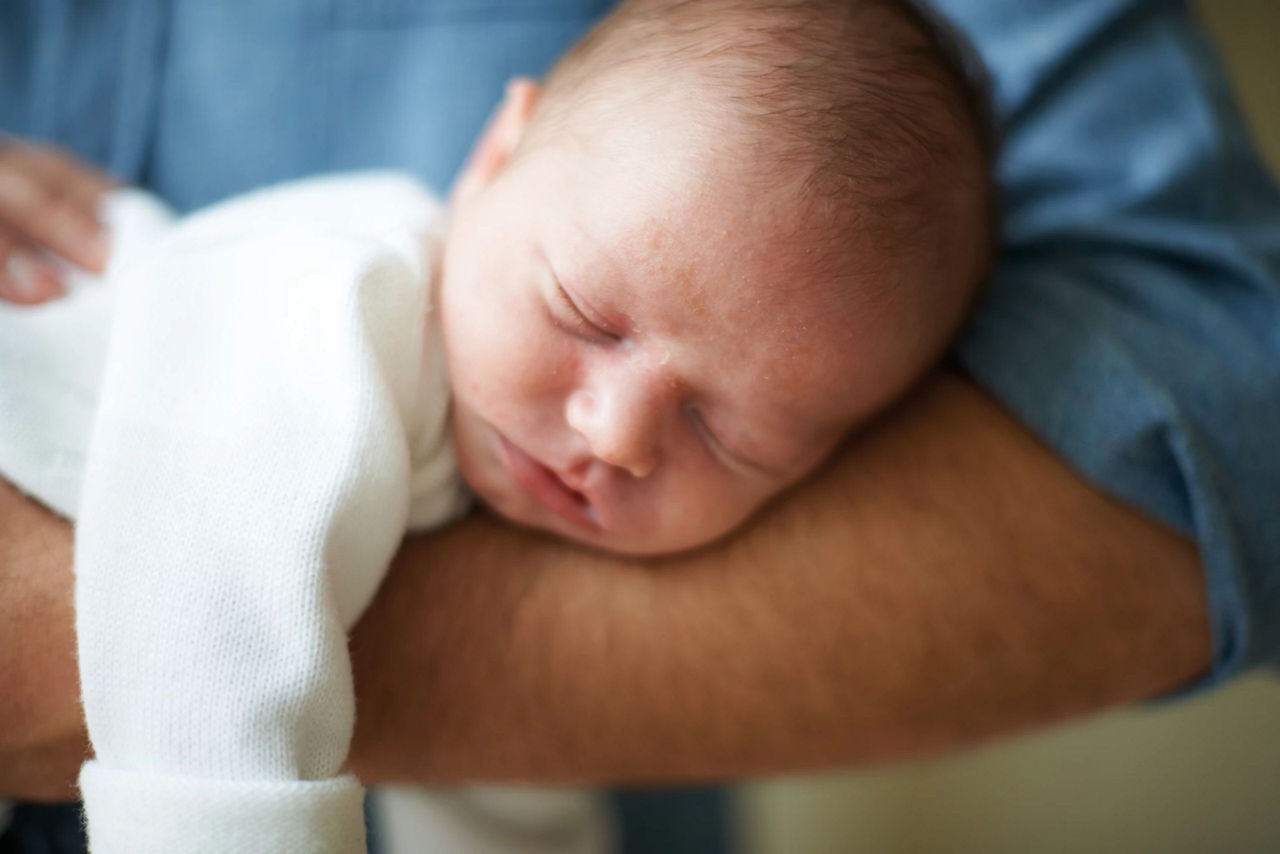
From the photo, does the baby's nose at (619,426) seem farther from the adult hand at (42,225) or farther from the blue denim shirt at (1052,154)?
the adult hand at (42,225)

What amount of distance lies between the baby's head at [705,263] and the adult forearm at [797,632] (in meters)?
0.05

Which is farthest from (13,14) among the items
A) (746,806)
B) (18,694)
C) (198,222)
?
(746,806)

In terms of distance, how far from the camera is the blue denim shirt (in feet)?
2.62

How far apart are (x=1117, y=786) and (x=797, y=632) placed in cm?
136

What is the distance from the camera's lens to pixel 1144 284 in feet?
2.92

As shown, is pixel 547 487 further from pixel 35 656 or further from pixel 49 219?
pixel 49 219

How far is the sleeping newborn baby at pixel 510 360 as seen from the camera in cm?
58

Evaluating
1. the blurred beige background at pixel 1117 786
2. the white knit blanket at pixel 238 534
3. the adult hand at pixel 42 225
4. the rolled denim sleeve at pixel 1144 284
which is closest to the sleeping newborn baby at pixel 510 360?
the white knit blanket at pixel 238 534

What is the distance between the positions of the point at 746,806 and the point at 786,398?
1.43 m

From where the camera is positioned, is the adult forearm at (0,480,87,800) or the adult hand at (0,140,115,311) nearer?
the adult forearm at (0,480,87,800)

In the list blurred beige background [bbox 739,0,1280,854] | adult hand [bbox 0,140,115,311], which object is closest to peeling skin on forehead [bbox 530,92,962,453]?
adult hand [bbox 0,140,115,311]

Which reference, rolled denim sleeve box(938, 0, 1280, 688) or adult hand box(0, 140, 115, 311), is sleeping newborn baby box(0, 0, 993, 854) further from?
adult hand box(0, 140, 115, 311)

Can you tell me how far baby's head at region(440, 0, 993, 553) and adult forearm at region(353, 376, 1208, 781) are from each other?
0.05m

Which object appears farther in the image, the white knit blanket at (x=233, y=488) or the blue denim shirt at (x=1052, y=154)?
the blue denim shirt at (x=1052, y=154)
